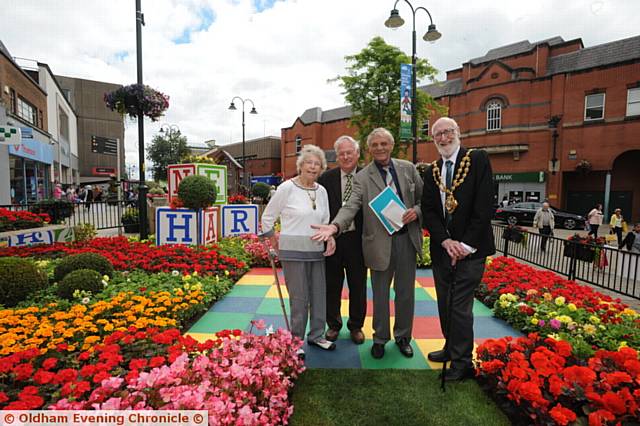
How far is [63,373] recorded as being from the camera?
84.8 inches

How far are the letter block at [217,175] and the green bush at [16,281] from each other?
4.99 metres

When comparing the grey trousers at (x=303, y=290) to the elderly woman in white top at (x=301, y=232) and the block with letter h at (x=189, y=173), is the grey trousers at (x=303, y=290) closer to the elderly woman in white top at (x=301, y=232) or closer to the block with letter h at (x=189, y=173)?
the elderly woman in white top at (x=301, y=232)

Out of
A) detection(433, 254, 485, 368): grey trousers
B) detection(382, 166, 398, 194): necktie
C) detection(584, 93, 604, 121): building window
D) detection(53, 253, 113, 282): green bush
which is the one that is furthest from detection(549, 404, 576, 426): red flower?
detection(584, 93, 604, 121): building window

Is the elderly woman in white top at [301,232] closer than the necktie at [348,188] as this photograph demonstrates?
Yes

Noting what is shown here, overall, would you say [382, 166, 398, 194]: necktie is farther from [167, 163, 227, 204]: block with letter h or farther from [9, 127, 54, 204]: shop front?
[9, 127, 54, 204]: shop front

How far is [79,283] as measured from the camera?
170 inches

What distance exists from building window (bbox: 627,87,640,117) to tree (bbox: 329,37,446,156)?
10764 millimetres

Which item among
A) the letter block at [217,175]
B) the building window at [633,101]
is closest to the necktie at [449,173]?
the letter block at [217,175]

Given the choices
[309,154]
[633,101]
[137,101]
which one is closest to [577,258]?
[309,154]

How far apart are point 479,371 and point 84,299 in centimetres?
420

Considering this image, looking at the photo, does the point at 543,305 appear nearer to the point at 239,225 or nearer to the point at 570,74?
the point at 239,225

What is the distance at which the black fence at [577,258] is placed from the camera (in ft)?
18.9

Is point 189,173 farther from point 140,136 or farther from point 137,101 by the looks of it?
point 137,101

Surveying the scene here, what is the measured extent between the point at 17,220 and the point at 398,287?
722cm
